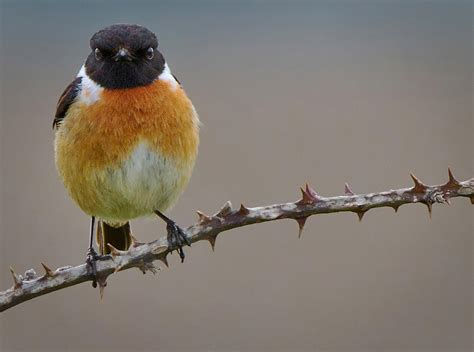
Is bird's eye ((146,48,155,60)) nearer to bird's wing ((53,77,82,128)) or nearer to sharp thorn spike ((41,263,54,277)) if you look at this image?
bird's wing ((53,77,82,128))

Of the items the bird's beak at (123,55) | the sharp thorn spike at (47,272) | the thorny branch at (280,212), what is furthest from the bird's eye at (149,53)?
the sharp thorn spike at (47,272)

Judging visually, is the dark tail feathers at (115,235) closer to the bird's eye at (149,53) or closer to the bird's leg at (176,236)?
the bird's leg at (176,236)

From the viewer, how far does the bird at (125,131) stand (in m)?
4.78

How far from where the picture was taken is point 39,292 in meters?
3.10

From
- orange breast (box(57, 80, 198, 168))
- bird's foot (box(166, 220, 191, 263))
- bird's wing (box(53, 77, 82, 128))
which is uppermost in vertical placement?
bird's wing (box(53, 77, 82, 128))

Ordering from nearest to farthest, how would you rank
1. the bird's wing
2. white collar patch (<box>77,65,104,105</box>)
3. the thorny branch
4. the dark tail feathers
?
the thorny branch → white collar patch (<box>77,65,104,105</box>) → the bird's wing → the dark tail feathers

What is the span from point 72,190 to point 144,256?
177cm

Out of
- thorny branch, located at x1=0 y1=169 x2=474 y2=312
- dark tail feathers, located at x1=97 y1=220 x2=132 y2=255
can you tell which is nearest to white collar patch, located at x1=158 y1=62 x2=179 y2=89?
dark tail feathers, located at x1=97 y1=220 x2=132 y2=255

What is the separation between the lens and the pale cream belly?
189 inches

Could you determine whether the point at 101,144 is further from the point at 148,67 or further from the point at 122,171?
the point at 148,67

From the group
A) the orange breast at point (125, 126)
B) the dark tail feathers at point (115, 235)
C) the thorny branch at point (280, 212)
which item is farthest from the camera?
the dark tail feathers at point (115, 235)

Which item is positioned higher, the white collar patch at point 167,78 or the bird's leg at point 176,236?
the white collar patch at point 167,78

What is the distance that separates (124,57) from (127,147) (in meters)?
0.51

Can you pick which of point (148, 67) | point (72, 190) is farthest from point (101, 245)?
point (148, 67)
